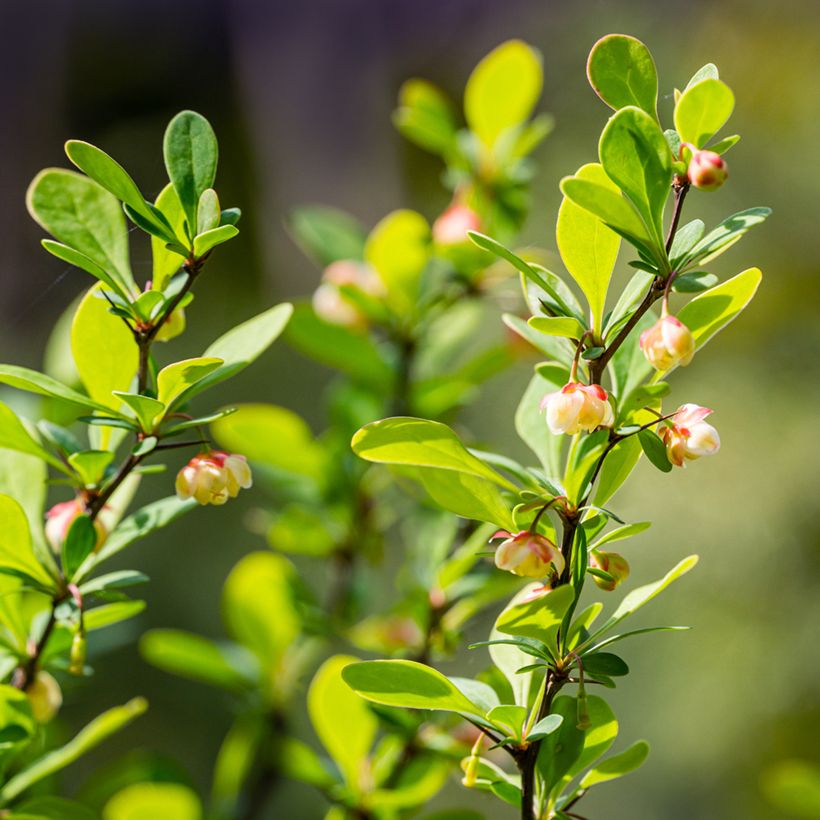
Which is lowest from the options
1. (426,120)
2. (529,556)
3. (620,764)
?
(620,764)

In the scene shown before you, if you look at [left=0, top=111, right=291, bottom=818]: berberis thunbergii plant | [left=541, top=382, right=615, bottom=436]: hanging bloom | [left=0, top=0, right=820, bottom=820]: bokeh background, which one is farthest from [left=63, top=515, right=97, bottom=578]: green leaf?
[left=0, top=0, right=820, bottom=820]: bokeh background

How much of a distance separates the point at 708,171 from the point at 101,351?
277 millimetres

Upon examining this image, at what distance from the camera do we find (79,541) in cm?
42

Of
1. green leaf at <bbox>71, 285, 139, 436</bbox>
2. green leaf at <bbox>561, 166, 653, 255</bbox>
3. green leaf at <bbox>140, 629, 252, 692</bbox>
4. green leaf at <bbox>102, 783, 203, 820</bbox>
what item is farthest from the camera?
green leaf at <bbox>140, 629, 252, 692</bbox>

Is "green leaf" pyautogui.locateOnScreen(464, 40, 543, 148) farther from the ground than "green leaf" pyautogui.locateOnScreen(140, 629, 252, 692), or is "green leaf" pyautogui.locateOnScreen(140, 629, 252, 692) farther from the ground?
"green leaf" pyautogui.locateOnScreen(464, 40, 543, 148)

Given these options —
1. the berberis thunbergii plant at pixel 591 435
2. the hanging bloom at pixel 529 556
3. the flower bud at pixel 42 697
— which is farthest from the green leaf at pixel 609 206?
the flower bud at pixel 42 697

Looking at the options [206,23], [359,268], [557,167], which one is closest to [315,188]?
[206,23]

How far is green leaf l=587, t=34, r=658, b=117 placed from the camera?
1.18 ft

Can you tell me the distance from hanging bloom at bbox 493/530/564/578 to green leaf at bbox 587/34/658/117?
169 millimetres

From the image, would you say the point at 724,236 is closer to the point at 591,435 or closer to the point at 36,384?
the point at 591,435

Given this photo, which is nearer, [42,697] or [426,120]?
[42,697]

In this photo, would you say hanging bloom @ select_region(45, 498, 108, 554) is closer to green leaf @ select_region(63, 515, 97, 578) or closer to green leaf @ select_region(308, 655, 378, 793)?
green leaf @ select_region(63, 515, 97, 578)

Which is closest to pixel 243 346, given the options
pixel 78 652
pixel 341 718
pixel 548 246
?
pixel 78 652

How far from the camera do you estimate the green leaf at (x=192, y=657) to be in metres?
0.73
